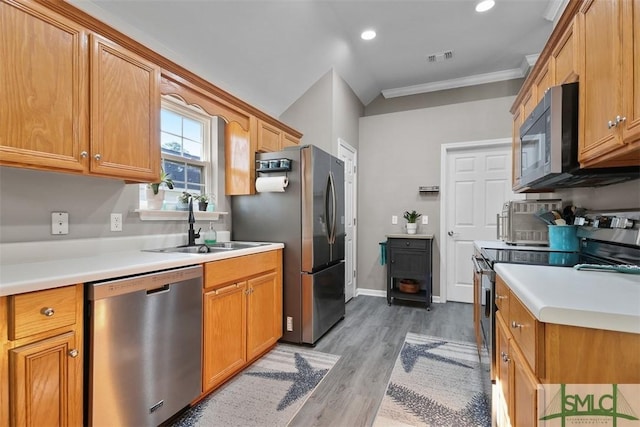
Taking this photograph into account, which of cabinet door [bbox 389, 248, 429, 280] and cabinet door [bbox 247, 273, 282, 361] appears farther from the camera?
cabinet door [bbox 389, 248, 429, 280]

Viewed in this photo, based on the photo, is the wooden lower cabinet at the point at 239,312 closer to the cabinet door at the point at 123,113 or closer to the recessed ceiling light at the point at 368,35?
the cabinet door at the point at 123,113

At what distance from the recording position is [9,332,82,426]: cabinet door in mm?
1058

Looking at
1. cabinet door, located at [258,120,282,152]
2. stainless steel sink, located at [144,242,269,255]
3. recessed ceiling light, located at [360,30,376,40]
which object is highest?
Result: recessed ceiling light, located at [360,30,376,40]

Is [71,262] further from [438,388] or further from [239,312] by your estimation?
[438,388]

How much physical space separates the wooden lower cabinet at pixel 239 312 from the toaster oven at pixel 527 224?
81.3 inches

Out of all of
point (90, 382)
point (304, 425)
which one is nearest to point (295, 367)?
point (304, 425)

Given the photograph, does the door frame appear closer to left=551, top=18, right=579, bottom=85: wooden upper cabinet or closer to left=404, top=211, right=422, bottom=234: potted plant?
left=404, top=211, right=422, bottom=234: potted plant

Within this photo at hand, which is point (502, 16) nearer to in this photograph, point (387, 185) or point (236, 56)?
point (387, 185)

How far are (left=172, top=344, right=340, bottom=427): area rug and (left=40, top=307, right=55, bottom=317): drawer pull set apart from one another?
0.95 metres

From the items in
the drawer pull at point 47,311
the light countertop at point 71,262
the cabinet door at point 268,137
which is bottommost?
the drawer pull at point 47,311

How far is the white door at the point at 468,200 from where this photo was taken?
3.92 meters

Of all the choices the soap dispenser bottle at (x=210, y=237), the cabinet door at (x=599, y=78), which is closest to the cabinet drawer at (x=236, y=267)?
the soap dispenser bottle at (x=210, y=237)

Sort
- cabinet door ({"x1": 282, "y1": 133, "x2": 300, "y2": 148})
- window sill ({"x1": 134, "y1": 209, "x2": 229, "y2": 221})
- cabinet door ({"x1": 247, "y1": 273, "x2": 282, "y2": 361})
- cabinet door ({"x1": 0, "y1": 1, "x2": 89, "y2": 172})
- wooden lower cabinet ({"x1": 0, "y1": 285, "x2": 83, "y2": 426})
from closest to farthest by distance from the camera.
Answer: wooden lower cabinet ({"x1": 0, "y1": 285, "x2": 83, "y2": 426}) → cabinet door ({"x1": 0, "y1": 1, "x2": 89, "y2": 172}) → window sill ({"x1": 134, "y1": 209, "x2": 229, "y2": 221}) → cabinet door ({"x1": 247, "y1": 273, "x2": 282, "y2": 361}) → cabinet door ({"x1": 282, "y1": 133, "x2": 300, "y2": 148})

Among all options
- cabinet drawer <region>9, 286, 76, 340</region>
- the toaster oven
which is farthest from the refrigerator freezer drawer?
cabinet drawer <region>9, 286, 76, 340</region>
